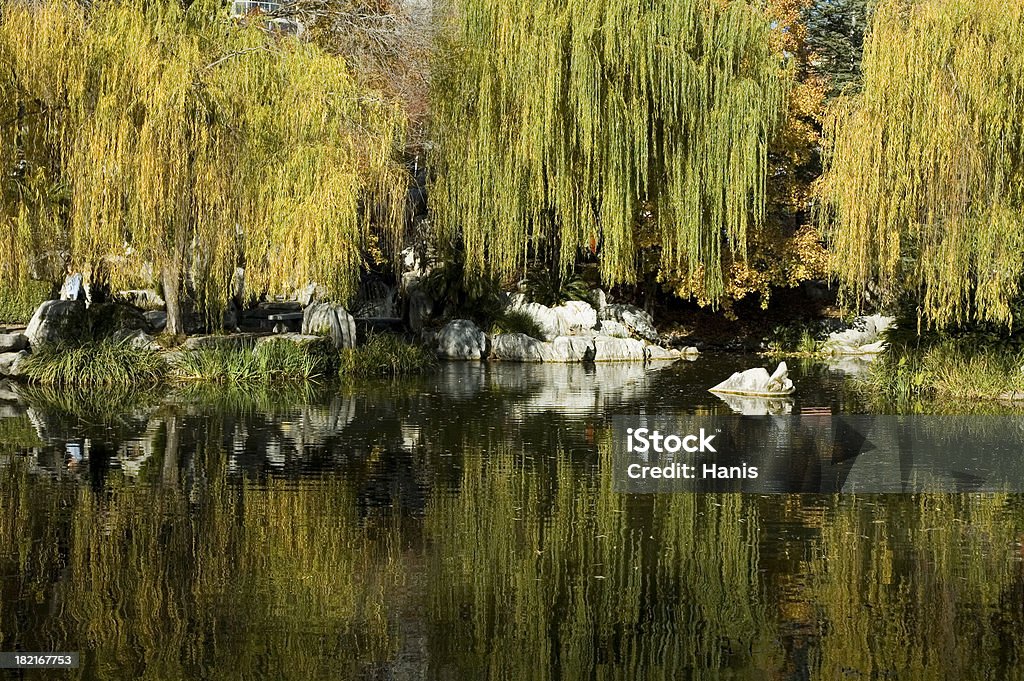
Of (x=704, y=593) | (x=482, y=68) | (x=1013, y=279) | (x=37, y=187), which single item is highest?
(x=482, y=68)

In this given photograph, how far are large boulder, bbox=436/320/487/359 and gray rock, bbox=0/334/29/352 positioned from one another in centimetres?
850

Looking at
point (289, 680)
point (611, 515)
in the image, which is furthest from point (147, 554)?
point (611, 515)

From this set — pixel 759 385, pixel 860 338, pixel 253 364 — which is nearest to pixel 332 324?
pixel 253 364

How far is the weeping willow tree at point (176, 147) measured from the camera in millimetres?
16219

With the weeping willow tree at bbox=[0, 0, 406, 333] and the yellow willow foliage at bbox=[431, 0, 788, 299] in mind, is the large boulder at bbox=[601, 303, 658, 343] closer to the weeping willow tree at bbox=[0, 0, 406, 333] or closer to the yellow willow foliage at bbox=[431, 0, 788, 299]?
the yellow willow foliage at bbox=[431, 0, 788, 299]

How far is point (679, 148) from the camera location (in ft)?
75.1

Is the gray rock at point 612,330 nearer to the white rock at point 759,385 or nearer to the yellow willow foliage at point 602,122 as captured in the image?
the yellow willow foliage at point 602,122

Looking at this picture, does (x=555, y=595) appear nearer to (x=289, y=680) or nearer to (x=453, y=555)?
(x=453, y=555)

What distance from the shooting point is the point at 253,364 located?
1939 cm

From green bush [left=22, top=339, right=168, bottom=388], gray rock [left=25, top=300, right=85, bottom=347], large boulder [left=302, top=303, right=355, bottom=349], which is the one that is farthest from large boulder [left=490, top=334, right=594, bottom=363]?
gray rock [left=25, top=300, right=85, bottom=347]

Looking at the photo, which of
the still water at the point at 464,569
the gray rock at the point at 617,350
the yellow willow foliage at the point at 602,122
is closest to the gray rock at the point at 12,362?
the still water at the point at 464,569

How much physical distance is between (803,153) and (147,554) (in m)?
23.1

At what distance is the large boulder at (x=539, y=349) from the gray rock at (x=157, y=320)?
690cm

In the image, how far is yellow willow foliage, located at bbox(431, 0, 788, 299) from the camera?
2181cm
